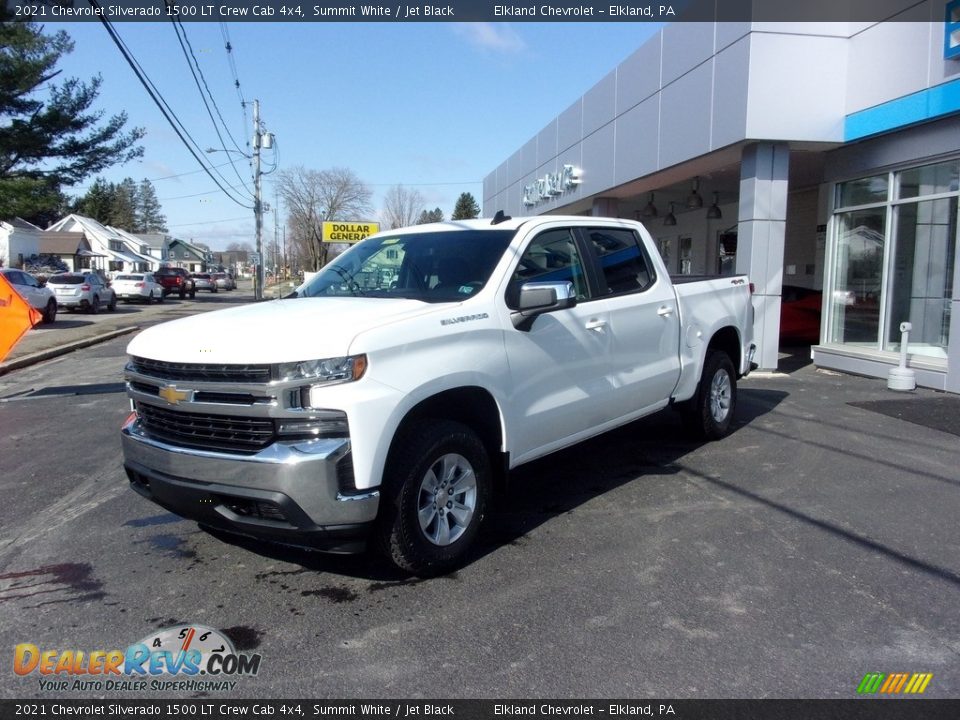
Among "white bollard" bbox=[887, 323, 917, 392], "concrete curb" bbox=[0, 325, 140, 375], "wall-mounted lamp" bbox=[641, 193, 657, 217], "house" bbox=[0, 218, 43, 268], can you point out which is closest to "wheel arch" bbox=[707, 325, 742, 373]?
"white bollard" bbox=[887, 323, 917, 392]

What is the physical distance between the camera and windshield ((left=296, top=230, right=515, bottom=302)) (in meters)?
4.60

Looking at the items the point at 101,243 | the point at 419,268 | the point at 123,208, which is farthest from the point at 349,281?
the point at 123,208

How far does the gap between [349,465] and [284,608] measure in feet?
2.95

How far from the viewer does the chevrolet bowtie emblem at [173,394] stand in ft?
12.2

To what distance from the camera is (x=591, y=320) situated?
5.07 meters

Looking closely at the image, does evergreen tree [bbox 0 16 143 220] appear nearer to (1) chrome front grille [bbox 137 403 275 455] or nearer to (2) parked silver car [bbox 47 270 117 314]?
(2) parked silver car [bbox 47 270 117 314]

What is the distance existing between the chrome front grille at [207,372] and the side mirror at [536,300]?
5.14ft

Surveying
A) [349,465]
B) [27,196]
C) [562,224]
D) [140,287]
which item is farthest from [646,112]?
[140,287]

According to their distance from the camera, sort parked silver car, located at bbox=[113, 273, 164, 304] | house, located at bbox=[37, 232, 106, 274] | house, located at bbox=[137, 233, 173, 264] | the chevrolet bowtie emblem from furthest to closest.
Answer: house, located at bbox=[137, 233, 173, 264] → house, located at bbox=[37, 232, 106, 274] → parked silver car, located at bbox=[113, 273, 164, 304] → the chevrolet bowtie emblem

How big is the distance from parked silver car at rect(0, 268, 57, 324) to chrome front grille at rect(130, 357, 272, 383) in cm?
2017

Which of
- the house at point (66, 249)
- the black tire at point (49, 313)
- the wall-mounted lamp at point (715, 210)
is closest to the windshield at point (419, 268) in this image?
the wall-mounted lamp at point (715, 210)

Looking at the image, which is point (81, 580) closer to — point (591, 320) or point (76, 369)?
point (591, 320)

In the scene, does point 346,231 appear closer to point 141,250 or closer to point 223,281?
point 223,281
